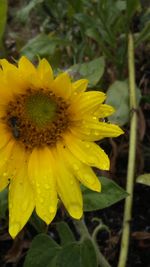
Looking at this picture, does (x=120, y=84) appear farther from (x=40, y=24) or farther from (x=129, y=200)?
(x=40, y=24)

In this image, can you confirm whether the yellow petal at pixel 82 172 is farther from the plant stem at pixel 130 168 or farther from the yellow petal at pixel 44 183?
the plant stem at pixel 130 168

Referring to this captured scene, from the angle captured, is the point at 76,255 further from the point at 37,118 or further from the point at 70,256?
the point at 37,118

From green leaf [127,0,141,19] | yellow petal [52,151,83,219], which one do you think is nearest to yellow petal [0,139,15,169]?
yellow petal [52,151,83,219]

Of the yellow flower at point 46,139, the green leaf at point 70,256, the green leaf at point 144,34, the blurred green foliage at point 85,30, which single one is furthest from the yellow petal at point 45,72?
the green leaf at point 144,34

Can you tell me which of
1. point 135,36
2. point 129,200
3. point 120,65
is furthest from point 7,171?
point 135,36

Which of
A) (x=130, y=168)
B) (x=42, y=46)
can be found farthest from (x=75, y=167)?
(x=42, y=46)
